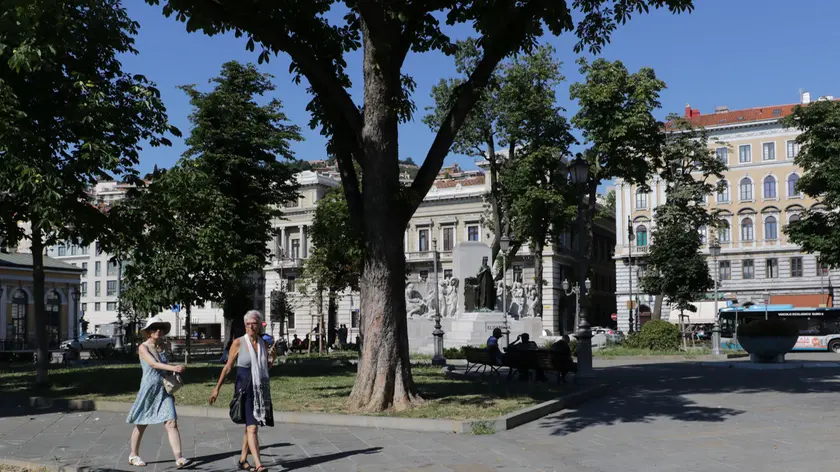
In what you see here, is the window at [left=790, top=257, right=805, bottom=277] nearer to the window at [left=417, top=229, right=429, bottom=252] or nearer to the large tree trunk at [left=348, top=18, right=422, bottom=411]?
the window at [left=417, top=229, right=429, bottom=252]

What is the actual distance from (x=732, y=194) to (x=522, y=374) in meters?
55.6

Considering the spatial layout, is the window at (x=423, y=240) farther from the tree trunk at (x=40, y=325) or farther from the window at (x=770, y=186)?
the tree trunk at (x=40, y=325)

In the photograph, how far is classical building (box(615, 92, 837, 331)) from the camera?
6544 centimetres

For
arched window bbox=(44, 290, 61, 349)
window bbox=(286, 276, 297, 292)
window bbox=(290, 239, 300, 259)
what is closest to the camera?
arched window bbox=(44, 290, 61, 349)

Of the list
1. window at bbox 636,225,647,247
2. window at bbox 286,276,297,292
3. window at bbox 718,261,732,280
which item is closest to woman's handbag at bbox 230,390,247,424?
A: window at bbox 718,261,732,280

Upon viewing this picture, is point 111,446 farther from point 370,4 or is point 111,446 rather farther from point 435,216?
point 435,216

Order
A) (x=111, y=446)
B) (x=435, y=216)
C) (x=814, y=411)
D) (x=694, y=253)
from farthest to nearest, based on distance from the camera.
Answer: (x=435, y=216)
(x=694, y=253)
(x=814, y=411)
(x=111, y=446)

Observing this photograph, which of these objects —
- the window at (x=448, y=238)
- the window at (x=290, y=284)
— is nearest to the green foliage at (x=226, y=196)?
the window at (x=448, y=238)

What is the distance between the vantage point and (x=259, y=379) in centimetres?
850

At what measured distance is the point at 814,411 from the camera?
1322cm

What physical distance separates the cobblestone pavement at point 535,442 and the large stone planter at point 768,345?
9877mm

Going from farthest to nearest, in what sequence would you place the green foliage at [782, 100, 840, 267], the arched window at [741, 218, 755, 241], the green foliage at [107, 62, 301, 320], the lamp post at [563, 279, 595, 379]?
the arched window at [741, 218, 755, 241] < the green foliage at [782, 100, 840, 267] < the green foliage at [107, 62, 301, 320] < the lamp post at [563, 279, 595, 379]

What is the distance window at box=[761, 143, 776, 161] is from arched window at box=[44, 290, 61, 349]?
5370 centimetres

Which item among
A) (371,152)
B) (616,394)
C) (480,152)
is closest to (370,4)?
(371,152)
